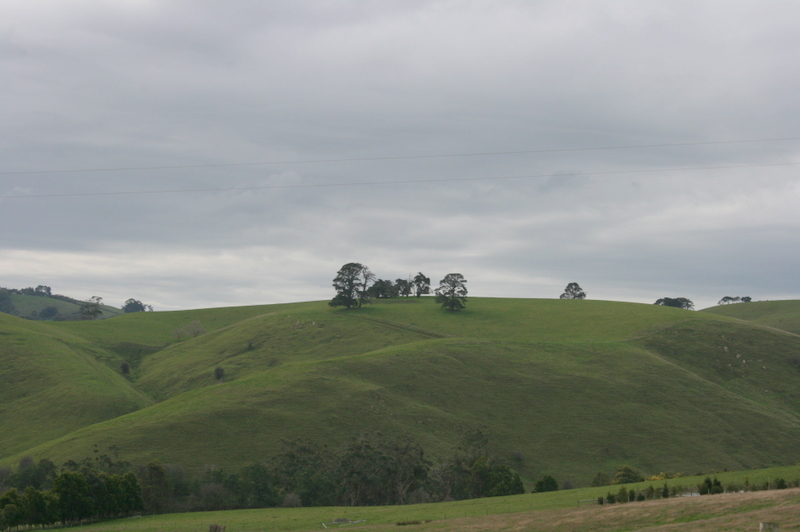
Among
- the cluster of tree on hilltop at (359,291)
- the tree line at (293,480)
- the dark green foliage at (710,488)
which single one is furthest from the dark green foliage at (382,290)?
the dark green foliage at (710,488)

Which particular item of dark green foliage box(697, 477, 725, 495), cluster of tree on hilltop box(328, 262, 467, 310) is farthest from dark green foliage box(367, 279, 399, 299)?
dark green foliage box(697, 477, 725, 495)

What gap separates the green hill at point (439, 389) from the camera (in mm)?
87062

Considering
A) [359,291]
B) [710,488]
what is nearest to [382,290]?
[359,291]

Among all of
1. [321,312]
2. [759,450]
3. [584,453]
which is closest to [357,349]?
[321,312]

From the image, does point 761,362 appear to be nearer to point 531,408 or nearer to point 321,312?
point 531,408

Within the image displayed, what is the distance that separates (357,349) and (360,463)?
57.5 metres

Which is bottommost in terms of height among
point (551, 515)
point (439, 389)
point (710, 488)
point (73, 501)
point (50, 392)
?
point (73, 501)

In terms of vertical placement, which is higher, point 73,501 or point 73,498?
point 73,498

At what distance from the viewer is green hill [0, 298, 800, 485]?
87.1 metres

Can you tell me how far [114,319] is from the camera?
185250 mm

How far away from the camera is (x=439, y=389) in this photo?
10456 cm

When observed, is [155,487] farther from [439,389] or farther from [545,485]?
[439,389]

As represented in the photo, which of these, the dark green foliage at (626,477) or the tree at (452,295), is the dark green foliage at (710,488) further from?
the tree at (452,295)

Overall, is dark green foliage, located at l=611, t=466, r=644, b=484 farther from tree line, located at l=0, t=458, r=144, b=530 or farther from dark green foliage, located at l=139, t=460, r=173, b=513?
tree line, located at l=0, t=458, r=144, b=530
